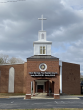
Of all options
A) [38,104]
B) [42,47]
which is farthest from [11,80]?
[38,104]

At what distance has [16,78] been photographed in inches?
1758

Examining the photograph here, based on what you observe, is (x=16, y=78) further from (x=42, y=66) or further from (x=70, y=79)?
(x=42, y=66)

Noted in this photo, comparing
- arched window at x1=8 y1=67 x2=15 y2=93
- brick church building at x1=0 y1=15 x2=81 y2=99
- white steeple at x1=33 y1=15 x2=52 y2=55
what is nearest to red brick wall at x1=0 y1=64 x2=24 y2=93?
brick church building at x1=0 y1=15 x2=81 y2=99

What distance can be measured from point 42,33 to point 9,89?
1803 cm

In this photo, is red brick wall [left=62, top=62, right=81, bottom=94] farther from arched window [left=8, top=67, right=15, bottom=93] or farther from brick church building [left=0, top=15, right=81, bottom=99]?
arched window [left=8, top=67, right=15, bottom=93]

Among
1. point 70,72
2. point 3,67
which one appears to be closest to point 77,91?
point 70,72

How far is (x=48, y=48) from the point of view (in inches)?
1391

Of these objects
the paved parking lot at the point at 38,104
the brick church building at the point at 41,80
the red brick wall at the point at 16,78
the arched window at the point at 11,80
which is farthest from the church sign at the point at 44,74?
the arched window at the point at 11,80

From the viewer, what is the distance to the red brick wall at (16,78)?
144 ft

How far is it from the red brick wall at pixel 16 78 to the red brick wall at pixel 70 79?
36.6 feet

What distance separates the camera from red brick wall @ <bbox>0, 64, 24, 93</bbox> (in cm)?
4400

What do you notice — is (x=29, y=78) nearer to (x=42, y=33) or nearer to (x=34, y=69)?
(x=34, y=69)

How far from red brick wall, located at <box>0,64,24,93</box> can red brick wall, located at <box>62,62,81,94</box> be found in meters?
11.2

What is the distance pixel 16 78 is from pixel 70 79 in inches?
572
